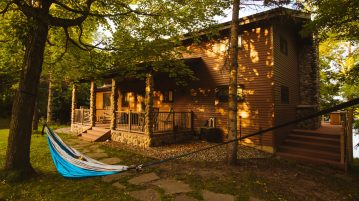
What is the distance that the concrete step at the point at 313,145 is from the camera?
8.55 metres

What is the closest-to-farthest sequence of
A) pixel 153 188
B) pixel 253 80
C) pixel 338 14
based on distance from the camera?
pixel 153 188 < pixel 338 14 < pixel 253 80

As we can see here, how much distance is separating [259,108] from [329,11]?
4.57m

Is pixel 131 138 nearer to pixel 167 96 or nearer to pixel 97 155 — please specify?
pixel 97 155

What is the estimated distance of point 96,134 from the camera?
1226cm

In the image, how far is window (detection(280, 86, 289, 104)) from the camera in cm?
1045

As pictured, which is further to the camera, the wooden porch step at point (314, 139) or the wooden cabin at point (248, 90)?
the wooden cabin at point (248, 90)

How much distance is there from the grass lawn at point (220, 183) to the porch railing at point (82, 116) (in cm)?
705

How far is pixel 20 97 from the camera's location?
5.76m

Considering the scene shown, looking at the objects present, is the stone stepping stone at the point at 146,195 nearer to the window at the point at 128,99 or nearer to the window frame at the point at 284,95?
the window frame at the point at 284,95

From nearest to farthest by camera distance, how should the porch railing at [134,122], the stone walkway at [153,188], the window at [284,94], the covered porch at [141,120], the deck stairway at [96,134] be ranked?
the stone walkway at [153,188]
the covered porch at [141,120]
the window at [284,94]
the porch railing at [134,122]
the deck stairway at [96,134]

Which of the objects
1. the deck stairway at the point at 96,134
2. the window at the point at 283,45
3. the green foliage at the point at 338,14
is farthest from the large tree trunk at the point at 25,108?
the window at the point at 283,45

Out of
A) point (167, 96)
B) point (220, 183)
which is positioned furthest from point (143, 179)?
point (167, 96)

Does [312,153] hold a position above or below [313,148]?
below

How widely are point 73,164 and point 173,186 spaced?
8.97ft
